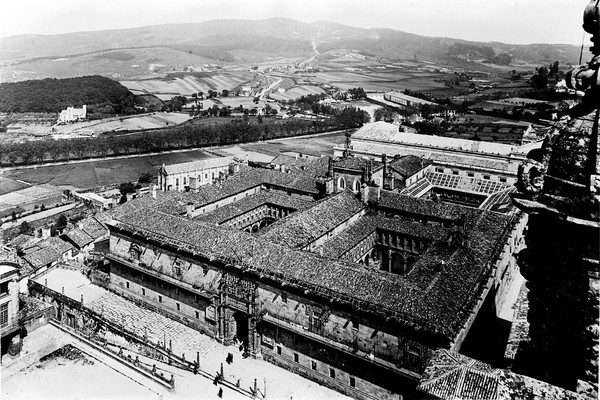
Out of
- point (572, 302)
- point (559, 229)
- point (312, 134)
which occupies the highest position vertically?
point (559, 229)

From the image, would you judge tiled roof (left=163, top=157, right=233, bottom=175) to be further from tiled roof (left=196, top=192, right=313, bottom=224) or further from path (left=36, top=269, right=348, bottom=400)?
path (left=36, top=269, right=348, bottom=400)

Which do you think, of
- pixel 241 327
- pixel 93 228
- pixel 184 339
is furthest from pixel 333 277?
pixel 93 228

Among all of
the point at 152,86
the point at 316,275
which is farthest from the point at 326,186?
the point at 152,86

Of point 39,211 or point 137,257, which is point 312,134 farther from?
point 137,257

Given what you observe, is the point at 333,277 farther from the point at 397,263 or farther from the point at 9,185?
the point at 9,185

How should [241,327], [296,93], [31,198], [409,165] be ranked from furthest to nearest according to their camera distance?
[296,93] → [31,198] → [409,165] → [241,327]

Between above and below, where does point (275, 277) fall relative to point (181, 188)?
above
